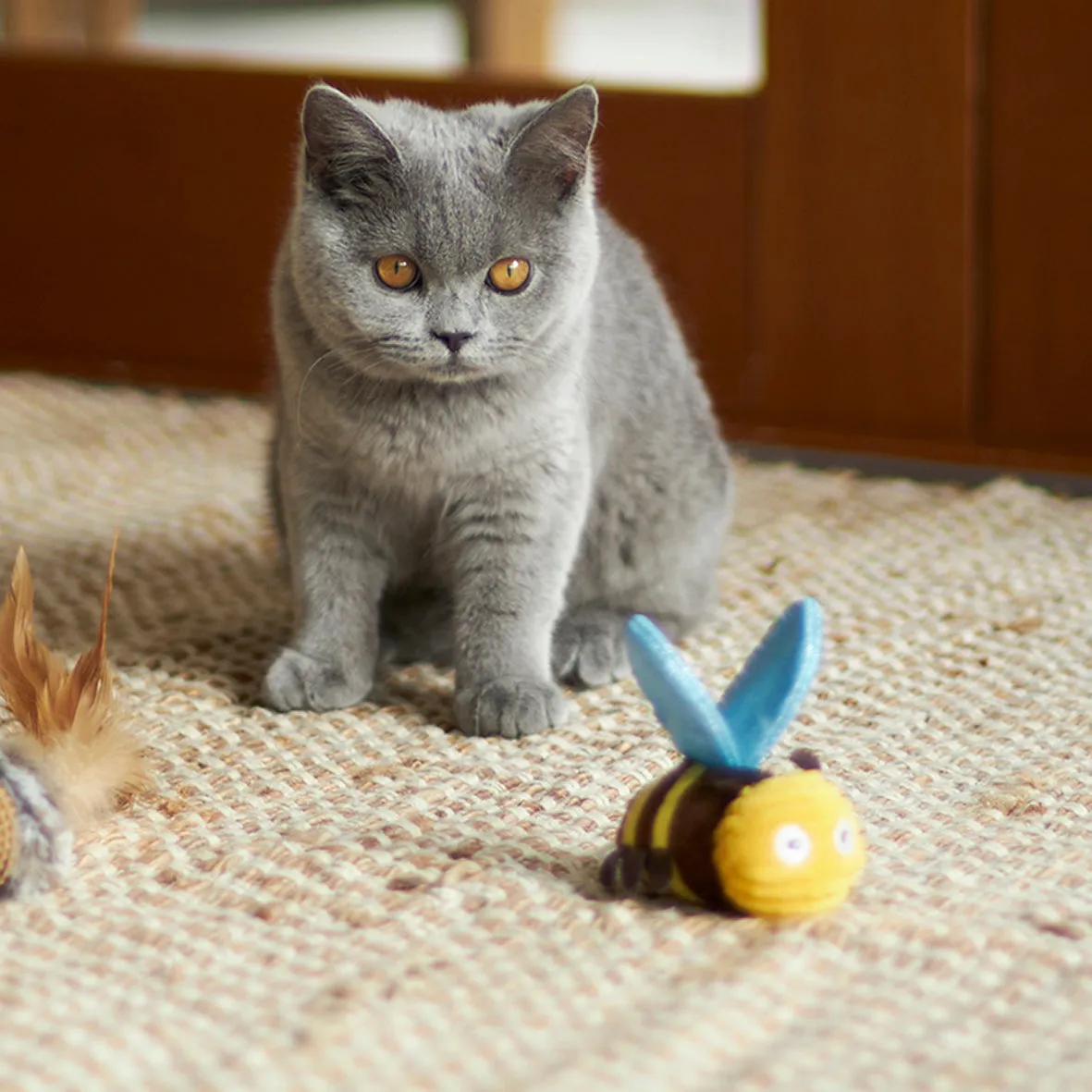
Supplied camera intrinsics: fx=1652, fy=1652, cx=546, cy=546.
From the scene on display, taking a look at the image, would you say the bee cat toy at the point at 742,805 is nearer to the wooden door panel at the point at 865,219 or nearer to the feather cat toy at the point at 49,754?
the feather cat toy at the point at 49,754

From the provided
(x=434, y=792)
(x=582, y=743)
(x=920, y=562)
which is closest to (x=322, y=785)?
(x=434, y=792)

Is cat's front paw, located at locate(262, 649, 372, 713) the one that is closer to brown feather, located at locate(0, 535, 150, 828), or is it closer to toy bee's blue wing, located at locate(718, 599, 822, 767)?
brown feather, located at locate(0, 535, 150, 828)

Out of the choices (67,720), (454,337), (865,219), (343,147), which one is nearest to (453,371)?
(454,337)

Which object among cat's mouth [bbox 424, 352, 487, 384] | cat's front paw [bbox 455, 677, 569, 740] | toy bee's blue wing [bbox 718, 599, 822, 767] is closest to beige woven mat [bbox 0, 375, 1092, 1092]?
cat's front paw [bbox 455, 677, 569, 740]

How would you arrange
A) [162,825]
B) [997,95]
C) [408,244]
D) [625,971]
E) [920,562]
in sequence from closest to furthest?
1. [625,971]
2. [162,825]
3. [408,244]
4. [920,562]
5. [997,95]

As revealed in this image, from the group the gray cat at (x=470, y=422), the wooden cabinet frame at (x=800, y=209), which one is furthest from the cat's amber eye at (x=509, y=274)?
the wooden cabinet frame at (x=800, y=209)

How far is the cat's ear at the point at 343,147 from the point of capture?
1.34 metres

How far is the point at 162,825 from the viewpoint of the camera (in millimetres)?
1222

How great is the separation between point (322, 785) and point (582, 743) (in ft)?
0.76

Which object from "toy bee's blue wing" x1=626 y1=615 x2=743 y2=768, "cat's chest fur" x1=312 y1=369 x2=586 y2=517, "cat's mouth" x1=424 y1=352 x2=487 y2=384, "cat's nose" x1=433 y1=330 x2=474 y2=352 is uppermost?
"cat's nose" x1=433 y1=330 x2=474 y2=352

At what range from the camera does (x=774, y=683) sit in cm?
105

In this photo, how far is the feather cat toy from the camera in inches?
42.4

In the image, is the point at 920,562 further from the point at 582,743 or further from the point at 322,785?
the point at 322,785

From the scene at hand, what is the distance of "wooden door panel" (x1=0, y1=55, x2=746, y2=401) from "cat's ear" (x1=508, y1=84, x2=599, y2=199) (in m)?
1.06
